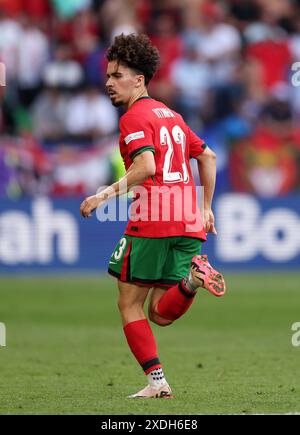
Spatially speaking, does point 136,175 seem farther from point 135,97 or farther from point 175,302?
point 175,302

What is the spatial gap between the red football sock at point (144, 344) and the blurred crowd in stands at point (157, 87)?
10.1 metres

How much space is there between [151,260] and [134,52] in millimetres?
1331

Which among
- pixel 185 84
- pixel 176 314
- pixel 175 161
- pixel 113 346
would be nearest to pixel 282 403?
pixel 176 314

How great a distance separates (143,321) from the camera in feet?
23.4

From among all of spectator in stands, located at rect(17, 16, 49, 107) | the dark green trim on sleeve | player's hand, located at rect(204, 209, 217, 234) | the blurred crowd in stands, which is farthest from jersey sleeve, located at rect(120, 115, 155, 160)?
spectator in stands, located at rect(17, 16, 49, 107)

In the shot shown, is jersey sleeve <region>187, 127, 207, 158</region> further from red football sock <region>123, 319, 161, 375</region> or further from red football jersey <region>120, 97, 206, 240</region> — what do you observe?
red football sock <region>123, 319, 161, 375</region>

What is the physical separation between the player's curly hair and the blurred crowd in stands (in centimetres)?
994

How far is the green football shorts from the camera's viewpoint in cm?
707

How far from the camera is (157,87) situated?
1819cm

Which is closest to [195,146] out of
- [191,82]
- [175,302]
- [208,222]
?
[208,222]

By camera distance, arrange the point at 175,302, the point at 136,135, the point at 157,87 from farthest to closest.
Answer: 1. the point at 157,87
2. the point at 175,302
3. the point at 136,135

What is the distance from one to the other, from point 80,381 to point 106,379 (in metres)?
0.23

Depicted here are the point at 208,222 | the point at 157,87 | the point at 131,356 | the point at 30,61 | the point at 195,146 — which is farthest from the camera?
the point at 30,61
